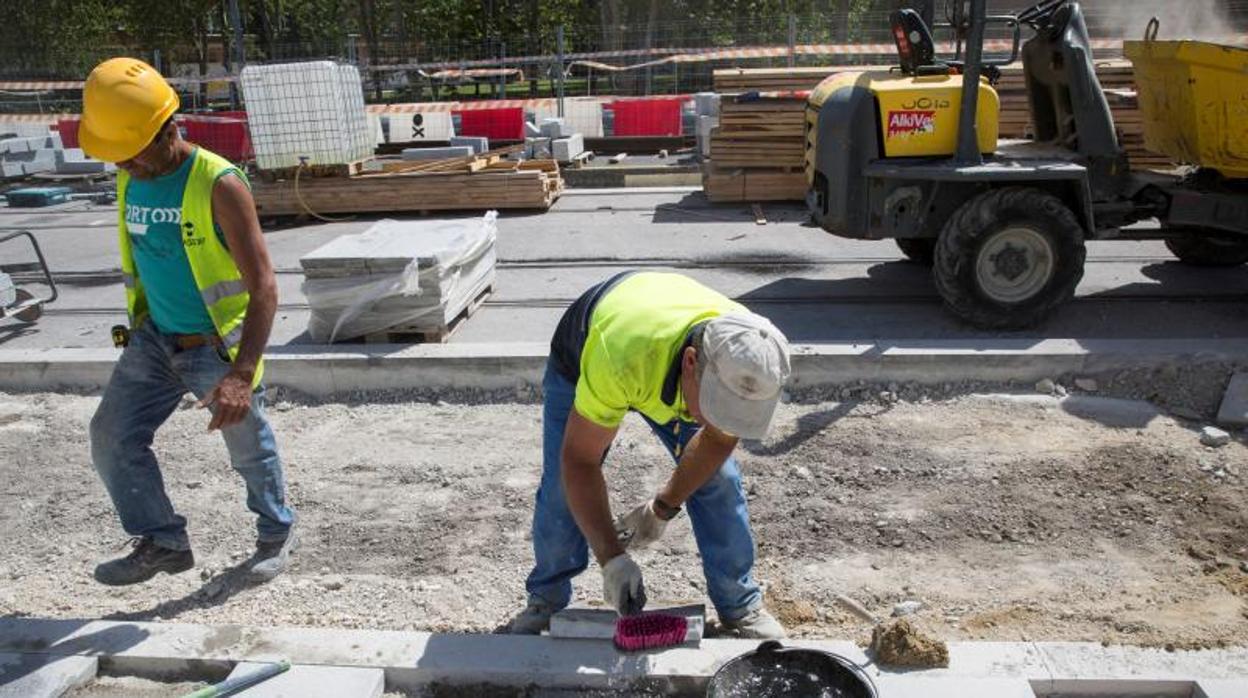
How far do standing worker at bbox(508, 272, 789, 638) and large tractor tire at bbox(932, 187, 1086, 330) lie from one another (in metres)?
3.73

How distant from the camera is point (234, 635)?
3.31m

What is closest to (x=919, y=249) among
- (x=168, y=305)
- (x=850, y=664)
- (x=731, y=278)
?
(x=731, y=278)

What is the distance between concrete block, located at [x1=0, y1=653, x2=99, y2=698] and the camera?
310 centimetres

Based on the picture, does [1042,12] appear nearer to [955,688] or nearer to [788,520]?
[788,520]

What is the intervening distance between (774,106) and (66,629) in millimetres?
8906

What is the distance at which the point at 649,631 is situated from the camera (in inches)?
121

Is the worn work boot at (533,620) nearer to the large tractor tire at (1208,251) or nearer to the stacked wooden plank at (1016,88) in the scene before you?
the large tractor tire at (1208,251)

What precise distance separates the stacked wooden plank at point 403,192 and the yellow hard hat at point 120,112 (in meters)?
7.87

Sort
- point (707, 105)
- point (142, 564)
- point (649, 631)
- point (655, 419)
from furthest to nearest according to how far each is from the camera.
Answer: point (707, 105)
point (142, 564)
point (649, 631)
point (655, 419)

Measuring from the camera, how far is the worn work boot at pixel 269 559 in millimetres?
3869

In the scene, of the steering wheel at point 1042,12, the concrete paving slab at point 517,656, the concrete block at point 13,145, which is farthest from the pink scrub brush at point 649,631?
A: the concrete block at point 13,145

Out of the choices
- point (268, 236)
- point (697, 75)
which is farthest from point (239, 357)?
point (697, 75)

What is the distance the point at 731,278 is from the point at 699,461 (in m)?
5.55

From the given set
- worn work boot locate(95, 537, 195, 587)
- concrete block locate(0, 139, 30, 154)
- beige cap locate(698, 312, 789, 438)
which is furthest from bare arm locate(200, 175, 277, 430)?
concrete block locate(0, 139, 30, 154)
